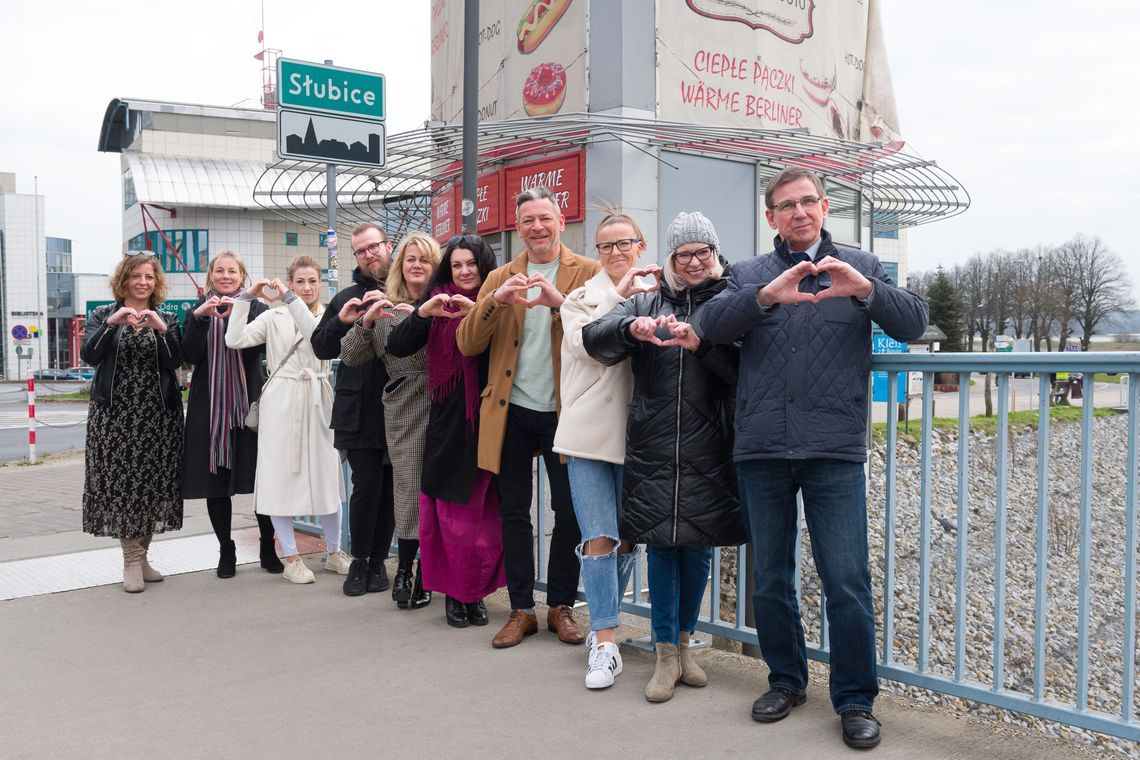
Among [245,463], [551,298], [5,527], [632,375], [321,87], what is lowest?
[5,527]

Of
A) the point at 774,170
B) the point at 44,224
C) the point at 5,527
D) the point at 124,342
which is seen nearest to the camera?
the point at 124,342

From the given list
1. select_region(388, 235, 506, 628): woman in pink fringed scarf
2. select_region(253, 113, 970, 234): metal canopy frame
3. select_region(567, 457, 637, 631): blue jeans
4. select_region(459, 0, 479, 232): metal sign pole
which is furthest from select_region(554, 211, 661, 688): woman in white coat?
select_region(253, 113, 970, 234): metal canopy frame

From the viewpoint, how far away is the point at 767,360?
3297 millimetres

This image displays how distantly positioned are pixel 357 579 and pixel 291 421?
3.30ft

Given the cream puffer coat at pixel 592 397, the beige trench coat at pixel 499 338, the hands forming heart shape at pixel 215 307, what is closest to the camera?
the cream puffer coat at pixel 592 397

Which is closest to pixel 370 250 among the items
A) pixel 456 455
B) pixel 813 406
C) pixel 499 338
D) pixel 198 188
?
pixel 499 338

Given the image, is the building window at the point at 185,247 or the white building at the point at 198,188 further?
the building window at the point at 185,247

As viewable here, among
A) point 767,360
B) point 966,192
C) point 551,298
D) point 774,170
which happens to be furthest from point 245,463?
point 966,192

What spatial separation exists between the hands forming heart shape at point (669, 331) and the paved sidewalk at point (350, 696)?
4.45 feet

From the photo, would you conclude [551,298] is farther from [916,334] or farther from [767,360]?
[916,334]

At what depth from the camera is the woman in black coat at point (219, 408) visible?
5613 mm

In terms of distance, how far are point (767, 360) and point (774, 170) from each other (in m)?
10.0

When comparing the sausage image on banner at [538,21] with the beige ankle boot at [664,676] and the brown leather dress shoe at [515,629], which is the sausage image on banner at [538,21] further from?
the beige ankle boot at [664,676]

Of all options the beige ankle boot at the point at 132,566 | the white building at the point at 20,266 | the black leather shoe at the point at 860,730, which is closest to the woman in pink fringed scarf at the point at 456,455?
the beige ankle boot at the point at 132,566
